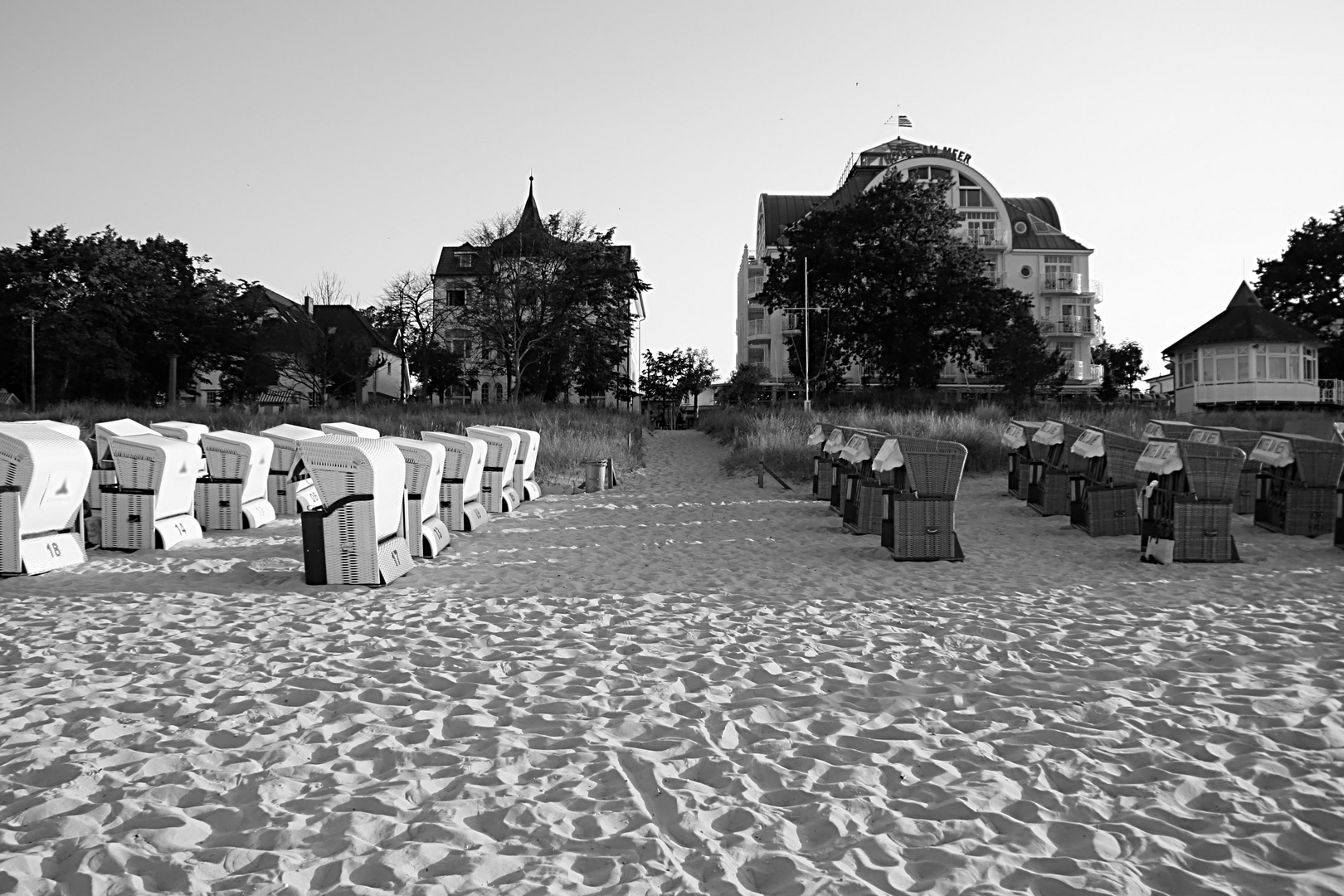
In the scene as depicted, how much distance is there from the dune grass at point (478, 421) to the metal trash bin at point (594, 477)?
1.26ft

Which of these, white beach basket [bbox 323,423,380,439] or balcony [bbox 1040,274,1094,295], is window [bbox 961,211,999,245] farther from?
white beach basket [bbox 323,423,380,439]

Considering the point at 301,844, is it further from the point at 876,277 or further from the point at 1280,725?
the point at 876,277

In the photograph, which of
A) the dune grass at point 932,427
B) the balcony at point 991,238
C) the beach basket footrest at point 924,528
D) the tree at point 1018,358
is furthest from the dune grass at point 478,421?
the balcony at point 991,238

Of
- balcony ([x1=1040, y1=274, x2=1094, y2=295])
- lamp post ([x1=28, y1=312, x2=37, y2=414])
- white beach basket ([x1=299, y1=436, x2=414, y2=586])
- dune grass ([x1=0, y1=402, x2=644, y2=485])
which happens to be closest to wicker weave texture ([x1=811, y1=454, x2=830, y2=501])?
dune grass ([x1=0, y1=402, x2=644, y2=485])

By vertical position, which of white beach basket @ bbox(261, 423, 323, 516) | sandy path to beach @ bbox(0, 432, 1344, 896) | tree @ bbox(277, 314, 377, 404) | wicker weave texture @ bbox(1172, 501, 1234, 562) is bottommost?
sandy path to beach @ bbox(0, 432, 1344, 896)

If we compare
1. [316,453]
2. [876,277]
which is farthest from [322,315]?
[316,453]

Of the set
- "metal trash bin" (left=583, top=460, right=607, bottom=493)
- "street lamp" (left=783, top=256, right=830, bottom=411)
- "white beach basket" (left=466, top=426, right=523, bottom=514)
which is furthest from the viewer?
"street lamp" (left=783, top=256, right=830, bottom=411)

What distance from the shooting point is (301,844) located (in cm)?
334

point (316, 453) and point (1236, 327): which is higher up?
point (1236, 327)

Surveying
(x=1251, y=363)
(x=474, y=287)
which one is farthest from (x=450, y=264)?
(x=1251, y=363)

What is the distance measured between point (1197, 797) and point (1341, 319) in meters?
67.0

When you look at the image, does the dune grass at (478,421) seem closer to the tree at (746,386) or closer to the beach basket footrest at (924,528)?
the beach basket footrest at (924,528)

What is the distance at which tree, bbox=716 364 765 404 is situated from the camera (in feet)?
177

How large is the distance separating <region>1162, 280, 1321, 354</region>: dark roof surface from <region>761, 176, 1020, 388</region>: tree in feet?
33.2
